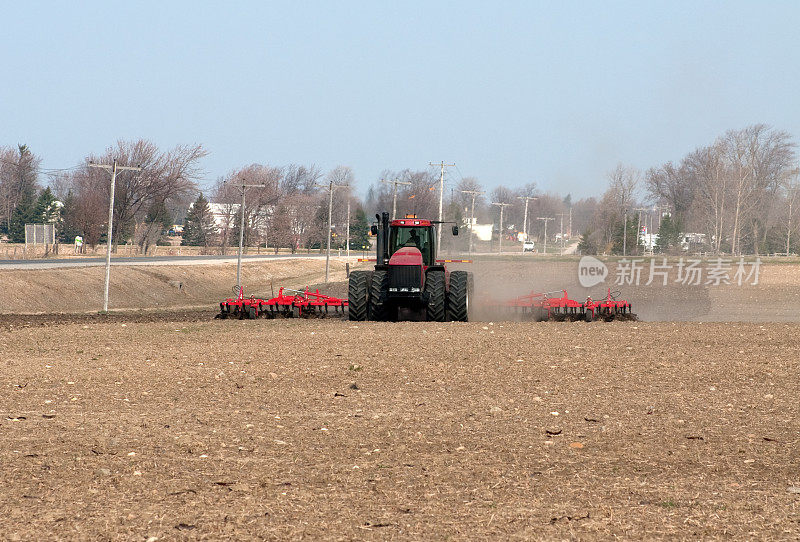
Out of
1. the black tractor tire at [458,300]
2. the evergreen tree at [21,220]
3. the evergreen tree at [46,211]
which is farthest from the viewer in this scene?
the evergreen tree at [46,211]

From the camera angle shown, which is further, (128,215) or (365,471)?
(128,215)

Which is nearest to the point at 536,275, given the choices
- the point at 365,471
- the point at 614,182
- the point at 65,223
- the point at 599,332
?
the point at 614,182

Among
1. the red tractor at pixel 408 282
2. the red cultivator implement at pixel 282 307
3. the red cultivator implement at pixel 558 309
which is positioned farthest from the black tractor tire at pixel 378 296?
the red cultivator implement at pixel 558 309

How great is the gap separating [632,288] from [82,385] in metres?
42.3

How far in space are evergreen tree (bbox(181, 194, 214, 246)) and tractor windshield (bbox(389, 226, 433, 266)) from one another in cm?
7158

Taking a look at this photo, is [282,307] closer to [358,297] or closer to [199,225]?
[358,297]

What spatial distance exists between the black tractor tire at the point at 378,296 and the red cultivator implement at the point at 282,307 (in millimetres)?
2296

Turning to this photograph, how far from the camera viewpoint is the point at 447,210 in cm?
10312

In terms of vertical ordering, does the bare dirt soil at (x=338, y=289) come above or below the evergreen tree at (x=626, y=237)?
below

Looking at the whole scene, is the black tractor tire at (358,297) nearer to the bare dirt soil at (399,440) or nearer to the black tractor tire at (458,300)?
the black tractor tire at (458,300)

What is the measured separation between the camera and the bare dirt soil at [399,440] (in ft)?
21.7

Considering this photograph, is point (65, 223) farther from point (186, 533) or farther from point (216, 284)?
point (186, 533)

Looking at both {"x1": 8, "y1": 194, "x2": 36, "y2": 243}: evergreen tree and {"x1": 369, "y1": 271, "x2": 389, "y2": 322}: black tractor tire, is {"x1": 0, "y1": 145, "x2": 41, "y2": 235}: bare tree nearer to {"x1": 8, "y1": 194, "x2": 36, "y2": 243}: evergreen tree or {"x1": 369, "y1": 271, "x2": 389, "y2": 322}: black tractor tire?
{"x1": 8, "y1": 194, "x2": 36, "y2": 243}: evergreen tree

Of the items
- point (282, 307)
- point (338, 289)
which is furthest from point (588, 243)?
point (282, 307)
